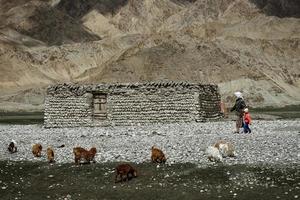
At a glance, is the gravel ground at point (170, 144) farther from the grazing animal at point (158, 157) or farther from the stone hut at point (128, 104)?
the stone hut at point (128, 104)

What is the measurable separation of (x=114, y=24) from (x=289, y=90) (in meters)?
110

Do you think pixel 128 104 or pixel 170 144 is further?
pixel 128 104

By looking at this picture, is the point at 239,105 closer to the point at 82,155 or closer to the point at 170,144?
the point at 170,144

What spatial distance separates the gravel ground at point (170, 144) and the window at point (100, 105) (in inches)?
225

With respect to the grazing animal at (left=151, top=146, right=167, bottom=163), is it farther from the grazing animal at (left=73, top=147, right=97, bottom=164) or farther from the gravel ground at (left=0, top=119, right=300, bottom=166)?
the grazing animal at (left=73, top=147, right=97, bottom=164)

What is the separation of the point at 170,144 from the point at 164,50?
81.8 metres

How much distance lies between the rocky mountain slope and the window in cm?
4797

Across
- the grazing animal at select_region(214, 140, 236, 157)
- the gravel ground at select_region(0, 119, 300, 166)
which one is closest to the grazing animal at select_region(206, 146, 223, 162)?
the gravel ground at select_region(0, 119, 300, 166)

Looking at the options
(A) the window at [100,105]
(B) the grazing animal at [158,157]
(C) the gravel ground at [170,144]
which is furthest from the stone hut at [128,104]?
(B) the grazing animal at [158,157]

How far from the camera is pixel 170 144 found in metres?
25.1

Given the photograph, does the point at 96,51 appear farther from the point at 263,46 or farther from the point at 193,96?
the point at 193,96

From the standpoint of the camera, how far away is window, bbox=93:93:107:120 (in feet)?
132

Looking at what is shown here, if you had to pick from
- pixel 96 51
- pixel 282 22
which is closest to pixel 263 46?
pixel 282 22

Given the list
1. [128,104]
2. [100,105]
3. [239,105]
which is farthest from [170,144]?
[100,105]
